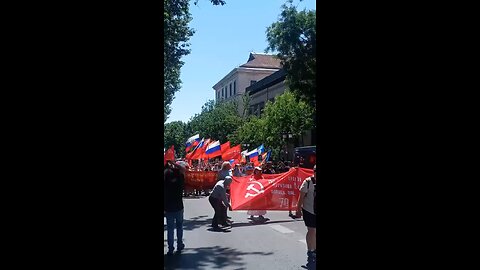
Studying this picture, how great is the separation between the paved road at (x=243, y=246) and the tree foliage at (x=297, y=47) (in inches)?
286

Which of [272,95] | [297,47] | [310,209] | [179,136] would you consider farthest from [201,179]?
[179,136]

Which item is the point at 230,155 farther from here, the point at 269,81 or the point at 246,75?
the point at 246,75

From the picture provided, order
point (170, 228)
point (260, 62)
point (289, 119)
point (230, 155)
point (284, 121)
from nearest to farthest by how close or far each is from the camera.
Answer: point (170, 228)
point (230, 155)
point (289, 119)
point (284, 121)
point (260, 62)

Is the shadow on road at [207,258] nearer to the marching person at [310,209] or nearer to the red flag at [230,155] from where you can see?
the marching person at [310,209]

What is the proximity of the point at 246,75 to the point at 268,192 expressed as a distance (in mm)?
49808

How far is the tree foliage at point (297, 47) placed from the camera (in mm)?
17891

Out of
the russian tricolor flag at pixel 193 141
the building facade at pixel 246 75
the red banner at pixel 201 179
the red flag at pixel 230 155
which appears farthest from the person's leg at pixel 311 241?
the building facade at pixel 246 75

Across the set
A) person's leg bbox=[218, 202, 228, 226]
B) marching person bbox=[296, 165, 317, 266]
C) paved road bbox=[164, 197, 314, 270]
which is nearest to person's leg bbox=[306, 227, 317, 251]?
marching person bbox=[296, 165, 317, 266]

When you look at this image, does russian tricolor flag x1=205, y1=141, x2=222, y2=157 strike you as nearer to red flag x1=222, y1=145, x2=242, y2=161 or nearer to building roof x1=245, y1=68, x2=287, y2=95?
red flag x1=222, y1=145, x2=242, y2=161

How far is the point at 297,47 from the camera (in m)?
18.3

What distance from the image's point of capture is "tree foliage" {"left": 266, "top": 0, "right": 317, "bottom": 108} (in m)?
17.9

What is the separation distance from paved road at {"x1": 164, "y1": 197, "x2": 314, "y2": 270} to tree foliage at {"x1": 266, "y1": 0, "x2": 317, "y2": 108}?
286 inches
